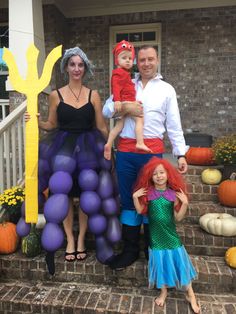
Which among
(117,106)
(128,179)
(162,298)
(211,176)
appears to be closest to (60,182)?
(128,179)

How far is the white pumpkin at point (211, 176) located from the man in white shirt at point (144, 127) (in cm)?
135

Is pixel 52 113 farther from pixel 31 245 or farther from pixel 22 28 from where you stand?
pixel 22 28

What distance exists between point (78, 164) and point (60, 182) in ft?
0.72

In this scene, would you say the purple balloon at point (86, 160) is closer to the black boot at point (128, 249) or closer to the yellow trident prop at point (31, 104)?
the yellow trident prop at point (31, 104)

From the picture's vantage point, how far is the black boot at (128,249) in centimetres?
257

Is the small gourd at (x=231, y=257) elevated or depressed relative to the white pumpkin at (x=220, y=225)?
depressed

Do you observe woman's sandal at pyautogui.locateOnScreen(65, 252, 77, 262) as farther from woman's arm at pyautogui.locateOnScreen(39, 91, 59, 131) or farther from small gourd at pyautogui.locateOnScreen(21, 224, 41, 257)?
woman's arm at pyautogui.locateOnScreen(39, 91, 59, 131)

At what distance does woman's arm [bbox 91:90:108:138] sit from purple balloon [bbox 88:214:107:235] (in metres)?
0.69

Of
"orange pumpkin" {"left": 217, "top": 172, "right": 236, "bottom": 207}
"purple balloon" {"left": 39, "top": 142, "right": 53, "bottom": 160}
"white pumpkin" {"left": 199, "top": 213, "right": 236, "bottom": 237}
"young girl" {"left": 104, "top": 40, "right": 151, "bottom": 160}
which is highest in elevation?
"young girl" {"left": 104, "top": 40, "right": 151, "bottom": 160}

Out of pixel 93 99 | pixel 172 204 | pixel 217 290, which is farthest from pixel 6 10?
pixel 217 290

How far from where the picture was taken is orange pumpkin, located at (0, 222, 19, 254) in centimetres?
289

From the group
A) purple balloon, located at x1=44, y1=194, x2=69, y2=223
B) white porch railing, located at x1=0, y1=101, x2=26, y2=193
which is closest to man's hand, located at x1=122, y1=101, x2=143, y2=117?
purple balloon, located at x1=44, y1=194, x2=69, y2=223

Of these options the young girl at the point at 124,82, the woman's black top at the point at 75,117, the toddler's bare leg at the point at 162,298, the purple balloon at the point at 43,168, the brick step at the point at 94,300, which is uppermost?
the young girl at the point at 124,82

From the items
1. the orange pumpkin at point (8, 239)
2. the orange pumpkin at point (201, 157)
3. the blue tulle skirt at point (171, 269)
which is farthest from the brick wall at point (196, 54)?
the blue tulle skirt at point (171, 269)
